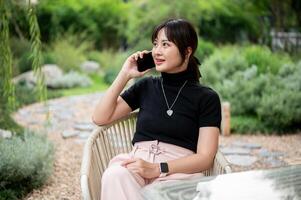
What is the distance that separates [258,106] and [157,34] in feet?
12.9

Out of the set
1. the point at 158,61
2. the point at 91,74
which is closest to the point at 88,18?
the point at 91,74

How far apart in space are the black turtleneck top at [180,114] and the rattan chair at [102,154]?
0.18 meters

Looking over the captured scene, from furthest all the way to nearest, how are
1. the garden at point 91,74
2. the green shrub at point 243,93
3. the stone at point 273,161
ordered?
1. the green shrub at point 243,93
2. the stone at point 273,161
3. the garden at point 91,74

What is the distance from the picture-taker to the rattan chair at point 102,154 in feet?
6.12

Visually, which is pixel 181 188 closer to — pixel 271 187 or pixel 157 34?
pixel 271 187

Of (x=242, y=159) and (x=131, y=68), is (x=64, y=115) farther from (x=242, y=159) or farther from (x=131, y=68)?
(x=131, y=68)

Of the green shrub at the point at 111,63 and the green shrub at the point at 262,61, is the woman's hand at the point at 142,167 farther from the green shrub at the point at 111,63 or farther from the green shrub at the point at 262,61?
the green shrub at the point at 111,63

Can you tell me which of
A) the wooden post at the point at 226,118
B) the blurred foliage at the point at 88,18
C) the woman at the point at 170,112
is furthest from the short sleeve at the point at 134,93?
the blurred foliage at the point at 88,18

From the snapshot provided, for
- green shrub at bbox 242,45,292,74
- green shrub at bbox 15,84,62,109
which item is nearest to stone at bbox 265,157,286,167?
green shrub at bbox 242,45,292,74

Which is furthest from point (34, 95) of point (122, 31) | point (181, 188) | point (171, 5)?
point (181, 188)

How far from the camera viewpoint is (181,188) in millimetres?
1533

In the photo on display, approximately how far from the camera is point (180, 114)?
2.15 m

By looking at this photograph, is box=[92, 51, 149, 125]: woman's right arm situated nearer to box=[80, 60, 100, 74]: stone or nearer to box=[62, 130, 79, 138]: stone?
box=[62, 130, 79, 138]: stone

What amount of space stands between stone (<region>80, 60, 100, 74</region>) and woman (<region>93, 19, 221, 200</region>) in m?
9.18
